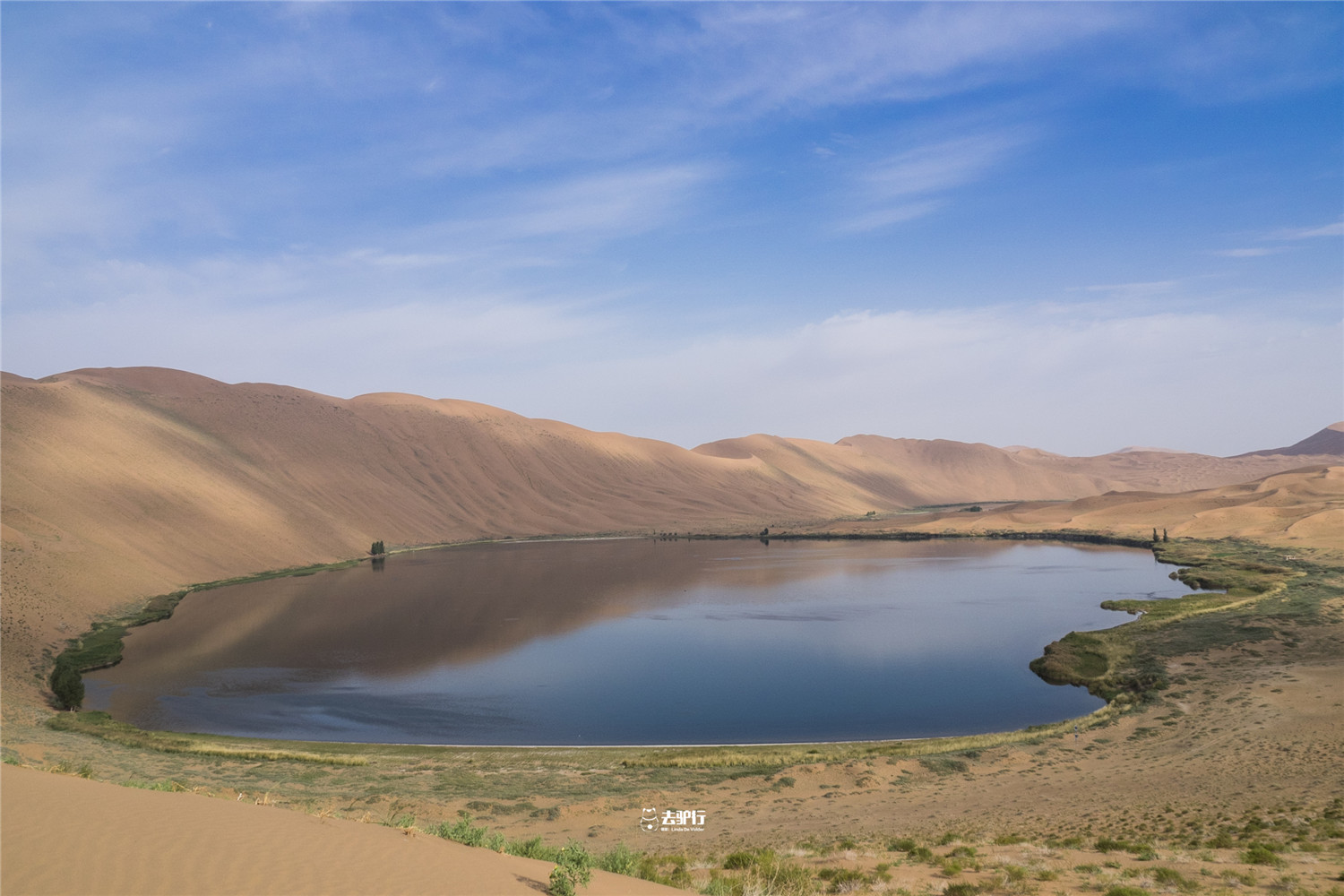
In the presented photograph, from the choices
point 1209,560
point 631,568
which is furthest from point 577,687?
point 1209,560

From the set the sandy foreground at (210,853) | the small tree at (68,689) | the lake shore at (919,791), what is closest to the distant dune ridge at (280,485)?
the small tree at (68,689)

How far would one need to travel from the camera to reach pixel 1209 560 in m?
59.6

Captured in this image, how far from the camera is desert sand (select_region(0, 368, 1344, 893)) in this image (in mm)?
7145

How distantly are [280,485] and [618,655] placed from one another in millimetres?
60857

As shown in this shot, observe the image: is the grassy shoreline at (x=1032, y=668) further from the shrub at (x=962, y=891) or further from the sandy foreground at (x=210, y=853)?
the sandy foreground at (x=210, y=853)

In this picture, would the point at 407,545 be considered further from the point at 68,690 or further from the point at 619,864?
the point at 619,864

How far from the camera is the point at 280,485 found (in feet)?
270

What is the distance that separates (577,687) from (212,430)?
75180 millimetres

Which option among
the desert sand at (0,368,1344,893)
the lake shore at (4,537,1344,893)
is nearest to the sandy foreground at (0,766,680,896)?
the desert sand at (0,368,1344,893)

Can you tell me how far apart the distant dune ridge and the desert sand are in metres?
0.32

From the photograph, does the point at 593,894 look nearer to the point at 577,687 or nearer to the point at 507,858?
the point at 507,858

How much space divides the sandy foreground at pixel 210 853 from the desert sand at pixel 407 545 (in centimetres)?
3

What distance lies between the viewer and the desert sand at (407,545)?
714 centimetres

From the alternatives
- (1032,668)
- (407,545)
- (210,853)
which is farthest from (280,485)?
(210,853)
